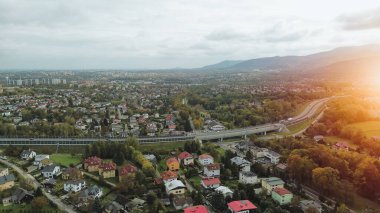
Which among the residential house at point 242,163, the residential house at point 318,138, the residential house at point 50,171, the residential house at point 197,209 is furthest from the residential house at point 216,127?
the residential house at point 197,209

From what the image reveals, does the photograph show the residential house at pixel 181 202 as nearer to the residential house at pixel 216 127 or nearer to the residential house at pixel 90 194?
the residential house at pixel 90 194

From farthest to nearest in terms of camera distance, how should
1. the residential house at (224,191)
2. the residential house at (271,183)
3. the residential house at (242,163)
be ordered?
1. the residential house at (242,163)
2. the residential house at (271,183)
3. the residential house at (224,191)

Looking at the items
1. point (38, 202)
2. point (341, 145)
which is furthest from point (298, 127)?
point (38, 202)

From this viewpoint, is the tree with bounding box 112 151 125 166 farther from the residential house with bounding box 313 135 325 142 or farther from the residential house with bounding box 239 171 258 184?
the residential house with bounding box 313 135 325 142

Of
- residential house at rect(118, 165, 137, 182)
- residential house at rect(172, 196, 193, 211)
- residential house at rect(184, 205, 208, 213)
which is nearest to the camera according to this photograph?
residential house at rect(184, 205, 208, 213)

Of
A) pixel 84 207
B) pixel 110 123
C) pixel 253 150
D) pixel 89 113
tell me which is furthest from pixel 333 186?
pixel 89 113

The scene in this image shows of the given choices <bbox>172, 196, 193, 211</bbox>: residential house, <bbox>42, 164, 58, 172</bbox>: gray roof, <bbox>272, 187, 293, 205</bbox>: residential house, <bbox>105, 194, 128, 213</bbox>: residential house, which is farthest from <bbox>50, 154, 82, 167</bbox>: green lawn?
<bbox>272, 187, 293, 205</bbox>: residential house
